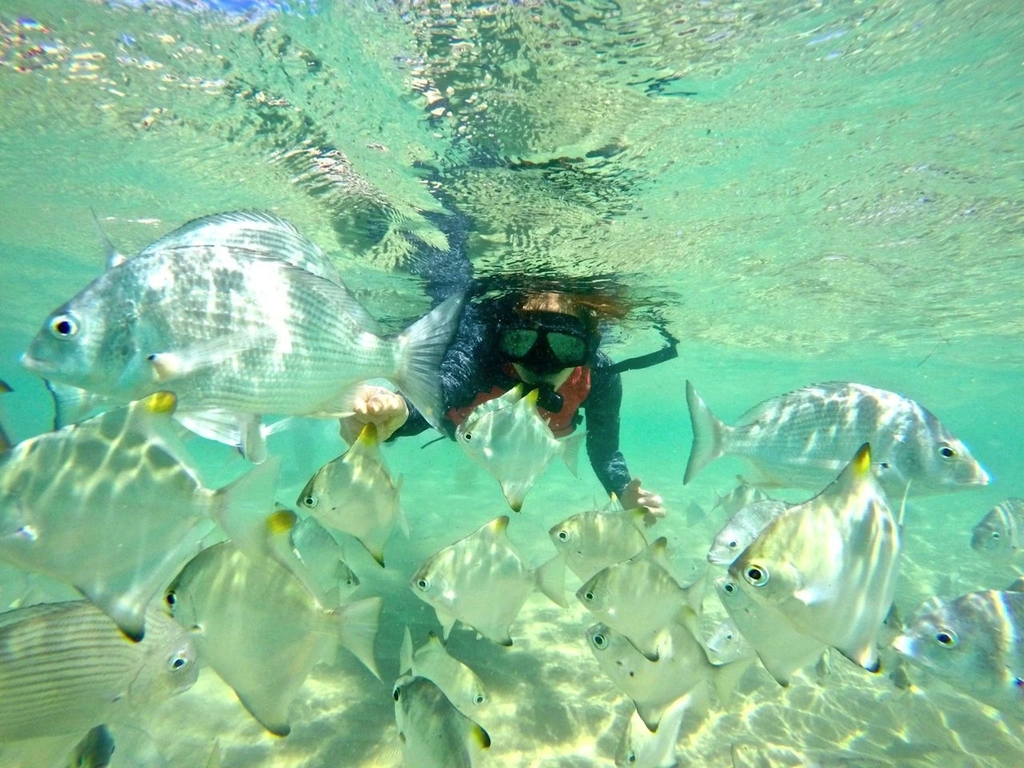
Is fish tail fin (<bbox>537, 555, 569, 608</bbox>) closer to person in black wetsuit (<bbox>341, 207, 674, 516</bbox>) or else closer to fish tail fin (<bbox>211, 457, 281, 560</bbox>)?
person in black wetsuit (<bbox>341, 207, 674, 516</bbox>)

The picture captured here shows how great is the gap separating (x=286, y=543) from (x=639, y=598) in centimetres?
211

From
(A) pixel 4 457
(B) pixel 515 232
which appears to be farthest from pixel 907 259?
(A) pixel 4 457

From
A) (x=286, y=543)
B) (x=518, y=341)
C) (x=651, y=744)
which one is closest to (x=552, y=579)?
(x=651, y=744)

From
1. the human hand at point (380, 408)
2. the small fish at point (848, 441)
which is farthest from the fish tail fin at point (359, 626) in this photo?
the small fish at point (848, 441)

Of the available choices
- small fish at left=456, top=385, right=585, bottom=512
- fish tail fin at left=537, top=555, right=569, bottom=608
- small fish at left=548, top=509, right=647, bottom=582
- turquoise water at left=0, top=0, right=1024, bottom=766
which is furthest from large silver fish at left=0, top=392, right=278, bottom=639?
small fish at left=548, top=509, right=647, bottom=582

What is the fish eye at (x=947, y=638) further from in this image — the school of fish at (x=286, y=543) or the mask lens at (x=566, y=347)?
the mask lens at (x=566, y=347)

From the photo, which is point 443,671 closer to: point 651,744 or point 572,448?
point 651,744

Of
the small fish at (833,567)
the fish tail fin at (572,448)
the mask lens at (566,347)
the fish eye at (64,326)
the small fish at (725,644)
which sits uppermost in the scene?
the fish eye at (64,326)

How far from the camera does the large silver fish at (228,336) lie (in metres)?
2.05

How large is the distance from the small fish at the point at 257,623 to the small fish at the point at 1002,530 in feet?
28.0

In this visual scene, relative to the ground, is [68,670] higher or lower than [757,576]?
lower

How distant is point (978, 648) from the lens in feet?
10.7

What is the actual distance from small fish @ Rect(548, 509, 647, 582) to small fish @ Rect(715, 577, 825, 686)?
4.88ft

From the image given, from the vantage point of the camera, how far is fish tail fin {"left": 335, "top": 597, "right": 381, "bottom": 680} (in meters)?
2.61
